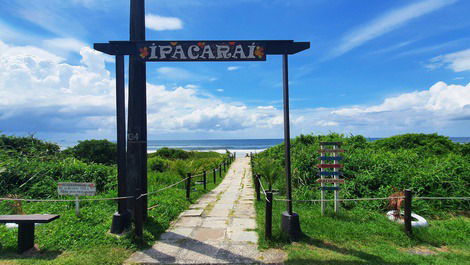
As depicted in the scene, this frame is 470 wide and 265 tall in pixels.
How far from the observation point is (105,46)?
4902 mm

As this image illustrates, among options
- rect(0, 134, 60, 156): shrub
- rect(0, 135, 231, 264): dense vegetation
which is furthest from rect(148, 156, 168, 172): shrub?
rect(0, 135, 231, 264): dense vegetation

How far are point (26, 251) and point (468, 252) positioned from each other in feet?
24.5

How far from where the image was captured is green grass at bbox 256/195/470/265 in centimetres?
392

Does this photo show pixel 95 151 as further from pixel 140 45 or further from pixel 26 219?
pixel 140 45

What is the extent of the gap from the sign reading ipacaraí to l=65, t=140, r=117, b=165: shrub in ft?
51.8

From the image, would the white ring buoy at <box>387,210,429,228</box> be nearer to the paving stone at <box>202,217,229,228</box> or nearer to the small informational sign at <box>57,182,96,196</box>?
the paving stone at <box>202,217,229,228</box>

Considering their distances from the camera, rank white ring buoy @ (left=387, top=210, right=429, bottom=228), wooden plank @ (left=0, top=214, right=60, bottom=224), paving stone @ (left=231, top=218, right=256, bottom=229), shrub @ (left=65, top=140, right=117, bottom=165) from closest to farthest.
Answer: wooden plank @ (left=0, top=214, right=60, bottom=224)
white ring buoy @ (left=387, top=210, right=429, bottom=228)
paving stone @ (left=231, top=218, right=256, bottom=229)
shrub @ (left=65, top=140, right=117, bottom=165)

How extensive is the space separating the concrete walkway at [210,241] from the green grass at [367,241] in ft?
0.94

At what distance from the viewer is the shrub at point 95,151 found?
18062mm

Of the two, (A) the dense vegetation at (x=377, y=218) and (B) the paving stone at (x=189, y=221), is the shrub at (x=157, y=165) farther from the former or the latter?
(B) the paving stone at (x=189, y=221)

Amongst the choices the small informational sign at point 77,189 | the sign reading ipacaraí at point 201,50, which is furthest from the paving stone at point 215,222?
the sign reading ipacaraí at point 201,50

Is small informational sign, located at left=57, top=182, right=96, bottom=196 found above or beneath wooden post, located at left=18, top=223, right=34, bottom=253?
above

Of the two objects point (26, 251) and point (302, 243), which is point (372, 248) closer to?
point (302, 243)

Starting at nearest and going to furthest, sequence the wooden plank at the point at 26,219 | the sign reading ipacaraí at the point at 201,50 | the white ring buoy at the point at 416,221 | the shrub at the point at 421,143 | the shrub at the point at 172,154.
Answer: the wooden plank at the point at 26,219 < the sign reading ipacaraí at the point at 201,50 < the white ring buoy at the point at 416,221 < the shrub at the point at 421,143 < the shrub at the point at 172,154
